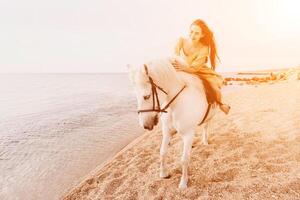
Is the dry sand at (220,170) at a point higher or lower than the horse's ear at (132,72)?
lower

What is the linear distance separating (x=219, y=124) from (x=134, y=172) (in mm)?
4750

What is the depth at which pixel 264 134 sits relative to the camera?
7859mm

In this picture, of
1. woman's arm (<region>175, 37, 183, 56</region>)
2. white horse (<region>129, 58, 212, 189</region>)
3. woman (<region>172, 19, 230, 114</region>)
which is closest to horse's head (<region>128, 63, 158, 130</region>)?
white horse (<region>129, 58, 212, 189</region>)

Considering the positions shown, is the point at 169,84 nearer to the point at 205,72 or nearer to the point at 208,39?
the point at 205,72

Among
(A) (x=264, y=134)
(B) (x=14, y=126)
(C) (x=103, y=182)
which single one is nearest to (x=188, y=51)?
(C) (x=103, y=182)

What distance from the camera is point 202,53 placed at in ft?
17.8

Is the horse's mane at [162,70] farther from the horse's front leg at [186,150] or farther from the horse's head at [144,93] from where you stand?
the horse's front leg at [186,150]

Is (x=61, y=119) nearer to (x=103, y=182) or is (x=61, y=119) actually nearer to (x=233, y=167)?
(x=103, y=182)

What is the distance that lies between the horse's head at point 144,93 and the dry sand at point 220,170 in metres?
1.65

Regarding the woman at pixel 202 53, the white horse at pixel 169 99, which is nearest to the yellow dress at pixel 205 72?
the woman at pixel 202 53

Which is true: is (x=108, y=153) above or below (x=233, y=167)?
below

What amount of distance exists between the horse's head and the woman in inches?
56.2

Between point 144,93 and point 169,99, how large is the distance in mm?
678

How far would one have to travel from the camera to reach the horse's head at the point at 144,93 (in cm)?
404
